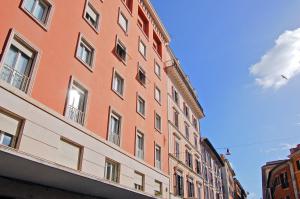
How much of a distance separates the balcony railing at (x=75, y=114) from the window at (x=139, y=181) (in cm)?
500

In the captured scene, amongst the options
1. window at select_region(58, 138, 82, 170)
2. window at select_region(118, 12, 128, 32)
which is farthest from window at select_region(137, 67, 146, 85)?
window at select_region(58, 138, 82, 170)

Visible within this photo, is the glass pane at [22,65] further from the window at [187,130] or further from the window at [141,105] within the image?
the window at [187,130]

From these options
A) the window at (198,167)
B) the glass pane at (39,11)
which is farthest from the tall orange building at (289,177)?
the glass pane at (39,11)

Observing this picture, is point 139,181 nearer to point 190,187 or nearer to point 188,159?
point 190,187

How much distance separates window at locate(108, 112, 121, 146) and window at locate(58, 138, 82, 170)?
261 centimetres

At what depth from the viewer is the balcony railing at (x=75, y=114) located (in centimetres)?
1076

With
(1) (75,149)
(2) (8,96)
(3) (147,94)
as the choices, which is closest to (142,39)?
(3) (147,94)

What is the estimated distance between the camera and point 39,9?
411 inches

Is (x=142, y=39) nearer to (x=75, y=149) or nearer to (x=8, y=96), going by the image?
(x=75, y=149)

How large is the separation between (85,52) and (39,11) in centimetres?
291

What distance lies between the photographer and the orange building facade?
8.40 meters

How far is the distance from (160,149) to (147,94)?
4013mm

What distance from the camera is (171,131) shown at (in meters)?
22.3

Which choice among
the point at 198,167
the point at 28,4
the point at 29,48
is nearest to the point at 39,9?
the point at 28,4
